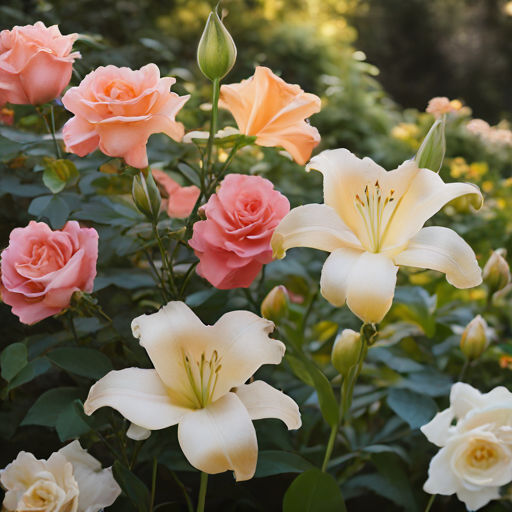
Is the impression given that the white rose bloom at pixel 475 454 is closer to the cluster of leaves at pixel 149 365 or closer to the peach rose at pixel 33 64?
the cluster of leaves at pixel 149 365

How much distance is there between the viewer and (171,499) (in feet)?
2.32

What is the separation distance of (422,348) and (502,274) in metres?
0.23

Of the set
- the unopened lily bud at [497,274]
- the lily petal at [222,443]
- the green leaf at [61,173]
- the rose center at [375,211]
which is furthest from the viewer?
the unopened lily bud at [497,274]

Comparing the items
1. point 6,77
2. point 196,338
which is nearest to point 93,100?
point 6,77

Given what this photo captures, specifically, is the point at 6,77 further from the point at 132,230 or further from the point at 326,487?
the point at 326,487

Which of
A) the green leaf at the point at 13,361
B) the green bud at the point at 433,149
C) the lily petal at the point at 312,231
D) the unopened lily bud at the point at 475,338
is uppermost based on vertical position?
the green bud at the point at 433,149

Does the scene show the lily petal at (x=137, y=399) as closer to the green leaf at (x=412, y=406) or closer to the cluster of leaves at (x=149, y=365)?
the cluster of leaves at (x=149, y=365)

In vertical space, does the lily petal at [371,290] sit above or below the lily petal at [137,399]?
above

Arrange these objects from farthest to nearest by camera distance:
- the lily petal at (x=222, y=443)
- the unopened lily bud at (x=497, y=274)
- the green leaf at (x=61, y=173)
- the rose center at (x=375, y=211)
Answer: the unopened lily bud at (x=497, y=274) → the green leaf at (x=61, y=173) → the rose center at (x=375, y=211) → the lily petal at (x=222, y=443)

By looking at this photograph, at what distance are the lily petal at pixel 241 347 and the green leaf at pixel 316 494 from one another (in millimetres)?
152

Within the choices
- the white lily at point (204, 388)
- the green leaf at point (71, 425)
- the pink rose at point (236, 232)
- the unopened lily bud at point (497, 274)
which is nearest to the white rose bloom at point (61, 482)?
the green leaf at point (71, 425)

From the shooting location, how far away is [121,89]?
20.5 inches

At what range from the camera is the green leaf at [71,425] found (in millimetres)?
525

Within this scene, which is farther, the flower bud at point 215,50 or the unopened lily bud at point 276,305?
the unopened lily bud at point 276,305
